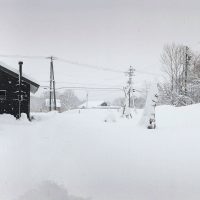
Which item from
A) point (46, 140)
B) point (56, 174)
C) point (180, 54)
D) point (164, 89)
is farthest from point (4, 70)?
point (164, 89)

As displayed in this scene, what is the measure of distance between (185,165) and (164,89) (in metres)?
47.8

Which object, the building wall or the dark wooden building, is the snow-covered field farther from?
the building wall

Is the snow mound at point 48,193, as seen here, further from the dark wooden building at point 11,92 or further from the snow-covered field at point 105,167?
the dark wooden building at point 11,92

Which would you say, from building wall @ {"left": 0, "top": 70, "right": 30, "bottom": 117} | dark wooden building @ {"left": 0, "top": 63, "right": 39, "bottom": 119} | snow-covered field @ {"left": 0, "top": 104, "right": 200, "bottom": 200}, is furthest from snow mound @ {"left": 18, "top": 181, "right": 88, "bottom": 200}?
building wall @ {"left": 0, "top": 70, "right": 30, "bottom": 117}

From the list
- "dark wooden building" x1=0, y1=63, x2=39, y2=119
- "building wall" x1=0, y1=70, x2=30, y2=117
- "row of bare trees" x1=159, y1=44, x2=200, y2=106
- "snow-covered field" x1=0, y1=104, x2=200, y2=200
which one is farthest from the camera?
"row of bare trees" x1=159, y1=44, x2=200, y2=106

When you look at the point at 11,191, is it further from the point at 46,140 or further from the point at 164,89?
the point at 164,89

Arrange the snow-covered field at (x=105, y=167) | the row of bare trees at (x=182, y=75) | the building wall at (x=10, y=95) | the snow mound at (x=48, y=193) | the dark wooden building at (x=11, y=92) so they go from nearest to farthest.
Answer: the snow mound at (x=48, y=193), the snow-covered field at (x=105, y=167), the dark wooden building at (x=11, y=92), the building wall at (x=10, y=95), the row of bare trees at (x=182, y=75)

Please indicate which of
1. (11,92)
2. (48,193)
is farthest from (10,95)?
(48,193)

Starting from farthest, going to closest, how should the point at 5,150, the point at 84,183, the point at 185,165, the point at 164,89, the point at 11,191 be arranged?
the point at 164,89, the point at 5,150, the point at 185,165, the point at 84,183, the point at 11,191

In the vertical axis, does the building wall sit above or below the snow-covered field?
above

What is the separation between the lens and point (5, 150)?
1123cm

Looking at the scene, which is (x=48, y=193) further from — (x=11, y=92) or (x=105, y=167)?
(x=11, y=92)

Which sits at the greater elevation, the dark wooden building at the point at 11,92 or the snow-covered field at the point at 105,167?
the dark wooden building at the point at 11,92

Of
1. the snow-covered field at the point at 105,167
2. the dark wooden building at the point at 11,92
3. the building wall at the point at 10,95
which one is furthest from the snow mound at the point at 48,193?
the building wall at the point at 10,95
